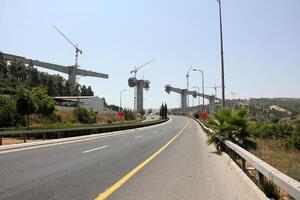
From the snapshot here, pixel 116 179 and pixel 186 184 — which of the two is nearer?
pixel 186 184

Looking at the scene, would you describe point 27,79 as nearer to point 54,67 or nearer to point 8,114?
point 54,67

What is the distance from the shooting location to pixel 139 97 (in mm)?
161875

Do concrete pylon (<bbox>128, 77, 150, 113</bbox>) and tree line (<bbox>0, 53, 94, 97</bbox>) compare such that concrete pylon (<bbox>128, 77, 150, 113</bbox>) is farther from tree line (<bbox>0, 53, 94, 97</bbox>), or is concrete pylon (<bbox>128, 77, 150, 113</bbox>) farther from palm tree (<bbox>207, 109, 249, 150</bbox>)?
palm tree (<bbox>207, 109, 249, 150</bbox>)

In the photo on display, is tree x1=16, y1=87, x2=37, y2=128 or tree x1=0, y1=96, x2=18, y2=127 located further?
tree x1=0, y1=96, x2=18, y2=127

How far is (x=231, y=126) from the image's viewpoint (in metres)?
18.2

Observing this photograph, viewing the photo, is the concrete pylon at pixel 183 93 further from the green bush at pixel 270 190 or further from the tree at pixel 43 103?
the green bush at pixel 270 190

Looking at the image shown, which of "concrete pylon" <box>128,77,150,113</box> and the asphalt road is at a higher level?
"concrete pylon" <box>128,77,150,113</box>

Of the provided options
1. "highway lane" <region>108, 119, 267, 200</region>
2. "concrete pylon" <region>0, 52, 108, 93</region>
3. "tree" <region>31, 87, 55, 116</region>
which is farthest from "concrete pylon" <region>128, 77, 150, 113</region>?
"highway lane" <region>108, 119, 267, 200</region>

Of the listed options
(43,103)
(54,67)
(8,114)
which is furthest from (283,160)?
(54,67)

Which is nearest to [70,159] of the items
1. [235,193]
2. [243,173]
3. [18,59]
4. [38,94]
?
[243,173]

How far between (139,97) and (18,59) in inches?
2172

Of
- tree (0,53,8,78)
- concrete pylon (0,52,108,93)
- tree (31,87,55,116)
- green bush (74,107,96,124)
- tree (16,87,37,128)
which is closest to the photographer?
tree (16,87,37,128)

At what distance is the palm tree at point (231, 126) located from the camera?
1791 centimetres

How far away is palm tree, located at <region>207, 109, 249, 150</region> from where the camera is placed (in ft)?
58.7
